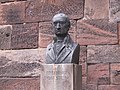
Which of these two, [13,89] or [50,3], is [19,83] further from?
[50,3]

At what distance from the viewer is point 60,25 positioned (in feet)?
20.2

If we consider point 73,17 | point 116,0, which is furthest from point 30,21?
point 116,0

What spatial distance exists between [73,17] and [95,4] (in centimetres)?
47

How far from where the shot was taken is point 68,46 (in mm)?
6102

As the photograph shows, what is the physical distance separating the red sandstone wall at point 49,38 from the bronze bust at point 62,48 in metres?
1.10

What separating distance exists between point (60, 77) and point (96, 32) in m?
1.68

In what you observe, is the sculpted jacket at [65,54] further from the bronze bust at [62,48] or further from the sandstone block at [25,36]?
the sandstone block at [25,36]

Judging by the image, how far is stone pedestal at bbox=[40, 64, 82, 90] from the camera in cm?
583

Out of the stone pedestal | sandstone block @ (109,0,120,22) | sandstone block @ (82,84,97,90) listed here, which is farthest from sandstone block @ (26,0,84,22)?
the stone pedestal

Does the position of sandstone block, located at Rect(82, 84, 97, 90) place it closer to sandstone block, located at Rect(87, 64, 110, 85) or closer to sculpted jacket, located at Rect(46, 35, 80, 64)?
sandstone block, located at Rect(87, 64, 110, 85)

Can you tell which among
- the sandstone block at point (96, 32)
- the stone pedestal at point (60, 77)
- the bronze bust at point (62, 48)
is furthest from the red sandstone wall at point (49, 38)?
the stone pedestal at point (60, 77)

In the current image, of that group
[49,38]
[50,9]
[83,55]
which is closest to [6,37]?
[49,38]

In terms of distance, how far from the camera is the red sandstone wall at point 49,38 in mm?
7113

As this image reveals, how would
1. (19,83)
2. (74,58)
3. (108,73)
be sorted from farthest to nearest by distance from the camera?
(19,83) < (108,73) < (74,58)
